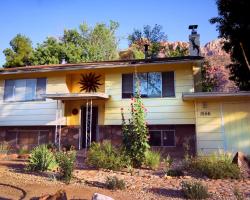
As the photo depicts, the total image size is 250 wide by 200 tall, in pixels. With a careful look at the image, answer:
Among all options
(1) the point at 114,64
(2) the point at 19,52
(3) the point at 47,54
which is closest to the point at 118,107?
(1) the point at 114,64

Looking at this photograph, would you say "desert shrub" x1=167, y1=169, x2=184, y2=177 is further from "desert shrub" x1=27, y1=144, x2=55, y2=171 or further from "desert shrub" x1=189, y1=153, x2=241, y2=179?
"desert shrub" x1=27, y1=144, x2=55, y2=171

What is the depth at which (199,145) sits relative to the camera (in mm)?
14242

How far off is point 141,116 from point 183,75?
231 inches

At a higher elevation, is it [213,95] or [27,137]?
[213,95]

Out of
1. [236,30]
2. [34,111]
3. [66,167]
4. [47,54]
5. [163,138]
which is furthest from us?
[47,54]

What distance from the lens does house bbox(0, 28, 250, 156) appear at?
14148mm

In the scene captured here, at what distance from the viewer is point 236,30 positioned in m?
14.8

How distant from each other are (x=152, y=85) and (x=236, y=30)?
509 cm

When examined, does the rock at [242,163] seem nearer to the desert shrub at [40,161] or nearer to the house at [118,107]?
the house at [118,107]

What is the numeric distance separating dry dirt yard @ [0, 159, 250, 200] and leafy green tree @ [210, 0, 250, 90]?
7572 mm

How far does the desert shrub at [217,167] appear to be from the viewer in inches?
351

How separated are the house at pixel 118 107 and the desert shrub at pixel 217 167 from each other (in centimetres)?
448

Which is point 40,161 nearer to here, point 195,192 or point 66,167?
point 66,167

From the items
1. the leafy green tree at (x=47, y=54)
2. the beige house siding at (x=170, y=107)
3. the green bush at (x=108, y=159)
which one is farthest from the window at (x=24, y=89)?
the leafy green tree at (x=47, y=54)
